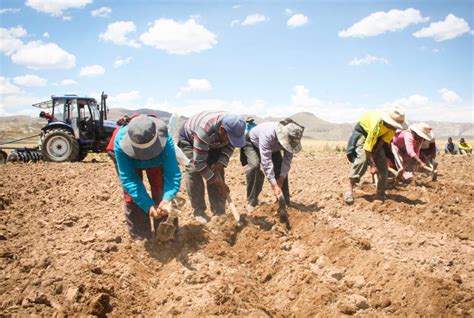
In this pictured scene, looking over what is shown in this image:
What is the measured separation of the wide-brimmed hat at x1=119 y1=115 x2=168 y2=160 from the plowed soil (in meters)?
0.98

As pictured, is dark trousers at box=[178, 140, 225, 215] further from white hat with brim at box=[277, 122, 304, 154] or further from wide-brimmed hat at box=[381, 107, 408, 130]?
wide-brimmed hat at box=[381, 107, 408, 130]

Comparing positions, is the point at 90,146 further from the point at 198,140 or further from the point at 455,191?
the point at 455,191

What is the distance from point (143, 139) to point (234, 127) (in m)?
1.10

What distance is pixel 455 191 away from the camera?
661cm

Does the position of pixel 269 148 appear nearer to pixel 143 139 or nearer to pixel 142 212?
pixel 142 212

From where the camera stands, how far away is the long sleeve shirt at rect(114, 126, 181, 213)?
3.47 metres

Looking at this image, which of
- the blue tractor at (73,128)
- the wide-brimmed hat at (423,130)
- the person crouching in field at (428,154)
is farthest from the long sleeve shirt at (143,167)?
the blue tractor at (73,128)

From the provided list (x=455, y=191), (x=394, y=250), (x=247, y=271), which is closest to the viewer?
(x=247, y=271)

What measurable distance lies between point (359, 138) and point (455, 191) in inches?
87.7

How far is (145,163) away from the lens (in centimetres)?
361

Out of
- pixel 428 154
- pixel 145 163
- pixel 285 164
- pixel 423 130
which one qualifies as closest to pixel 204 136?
pixel 145 163

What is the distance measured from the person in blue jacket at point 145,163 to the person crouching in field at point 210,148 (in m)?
0.53

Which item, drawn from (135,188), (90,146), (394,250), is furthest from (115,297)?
(90,146)

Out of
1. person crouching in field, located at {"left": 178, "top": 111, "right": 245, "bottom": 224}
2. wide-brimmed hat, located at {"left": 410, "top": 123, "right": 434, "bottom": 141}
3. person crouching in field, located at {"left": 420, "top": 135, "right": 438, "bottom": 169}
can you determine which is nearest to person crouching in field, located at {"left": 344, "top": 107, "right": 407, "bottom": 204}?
wide-brimmed hat, located at {"left": 410, "top": 123, "right": 434, "bottom": 141}
